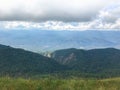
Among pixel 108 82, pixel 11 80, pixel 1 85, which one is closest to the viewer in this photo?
pixel 1 85

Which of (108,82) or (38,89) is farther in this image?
(108,82)

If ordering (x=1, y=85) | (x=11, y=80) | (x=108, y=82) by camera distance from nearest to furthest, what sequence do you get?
(x=1, y=85) < (x=11, y=80) < (x=108, y=82)

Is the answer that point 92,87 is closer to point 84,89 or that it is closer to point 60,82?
point 84,89

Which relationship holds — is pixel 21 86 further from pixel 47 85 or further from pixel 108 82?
pixel 108 82

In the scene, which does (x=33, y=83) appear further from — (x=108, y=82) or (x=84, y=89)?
(x=108, y=82)

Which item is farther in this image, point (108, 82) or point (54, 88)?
point (108, 82)

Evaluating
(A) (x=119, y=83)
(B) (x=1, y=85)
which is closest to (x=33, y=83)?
(B) (x=1, y=85)

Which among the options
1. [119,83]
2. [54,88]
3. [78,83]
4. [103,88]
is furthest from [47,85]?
[119,83]
